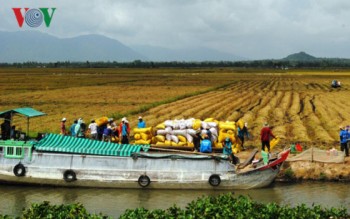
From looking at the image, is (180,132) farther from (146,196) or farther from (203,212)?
(203,212)

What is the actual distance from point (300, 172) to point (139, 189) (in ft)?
24.6

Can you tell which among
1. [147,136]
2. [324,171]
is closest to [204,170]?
[147,136]

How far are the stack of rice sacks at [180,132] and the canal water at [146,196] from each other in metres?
4.01

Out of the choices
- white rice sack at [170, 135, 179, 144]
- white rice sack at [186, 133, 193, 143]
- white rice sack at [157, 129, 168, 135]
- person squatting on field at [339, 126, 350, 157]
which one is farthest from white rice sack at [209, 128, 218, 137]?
person squatting on field at [339, 126, 350, 157]

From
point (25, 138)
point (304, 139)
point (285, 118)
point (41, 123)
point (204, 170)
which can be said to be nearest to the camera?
point (204, 170)

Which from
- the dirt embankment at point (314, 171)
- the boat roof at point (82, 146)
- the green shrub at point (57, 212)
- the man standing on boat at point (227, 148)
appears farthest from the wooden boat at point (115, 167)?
the green shrub at point (57, 212)

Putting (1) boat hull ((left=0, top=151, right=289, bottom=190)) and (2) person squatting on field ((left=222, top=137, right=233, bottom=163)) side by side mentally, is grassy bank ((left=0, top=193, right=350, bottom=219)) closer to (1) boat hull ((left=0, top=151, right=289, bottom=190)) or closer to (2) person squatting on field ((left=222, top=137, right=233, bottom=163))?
(1) boat hull ((left=0, top=151, right=289, bottom=190))

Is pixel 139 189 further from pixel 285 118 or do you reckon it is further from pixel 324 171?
pixel 285 118

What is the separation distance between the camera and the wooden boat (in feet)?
67.4

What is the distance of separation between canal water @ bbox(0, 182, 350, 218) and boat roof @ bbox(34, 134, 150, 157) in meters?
Result: 1.62

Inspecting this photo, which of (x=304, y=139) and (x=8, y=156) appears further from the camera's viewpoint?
(x=304, y=139)

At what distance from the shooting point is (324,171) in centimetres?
2253

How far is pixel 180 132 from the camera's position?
24.2 metres

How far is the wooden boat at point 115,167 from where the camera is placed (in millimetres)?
20547
